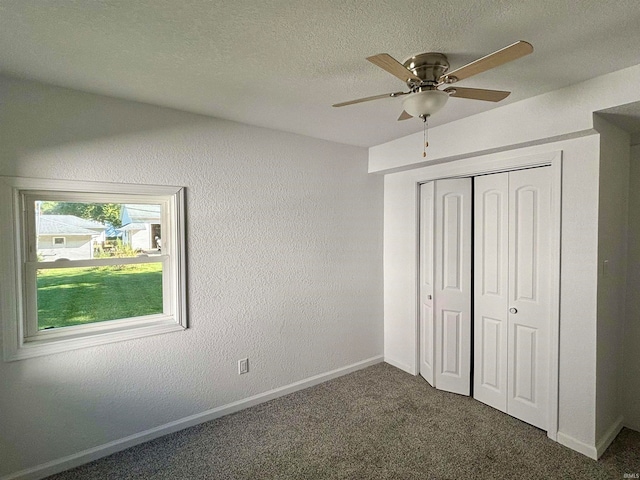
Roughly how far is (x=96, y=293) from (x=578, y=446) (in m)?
3.45

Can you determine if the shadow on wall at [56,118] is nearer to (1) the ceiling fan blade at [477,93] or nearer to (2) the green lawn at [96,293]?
(2) the green lawn at [96,293]

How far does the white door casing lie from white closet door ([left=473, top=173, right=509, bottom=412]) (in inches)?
16.1

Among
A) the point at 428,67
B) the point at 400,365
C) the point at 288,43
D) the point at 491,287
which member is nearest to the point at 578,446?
the point at 491,287

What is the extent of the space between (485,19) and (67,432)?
3250 millimetres

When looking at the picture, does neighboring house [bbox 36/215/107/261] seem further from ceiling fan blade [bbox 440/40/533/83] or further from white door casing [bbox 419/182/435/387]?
white door casing [bbox 419/182/435/387]

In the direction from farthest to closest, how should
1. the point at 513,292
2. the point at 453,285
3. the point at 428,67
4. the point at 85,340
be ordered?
the point at 453,285, the point at 513,292, the point at 85,340, the point at 428,67

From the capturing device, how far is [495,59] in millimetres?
1299

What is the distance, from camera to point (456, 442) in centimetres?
224

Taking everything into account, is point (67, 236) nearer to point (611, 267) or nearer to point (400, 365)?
point (400, 365)

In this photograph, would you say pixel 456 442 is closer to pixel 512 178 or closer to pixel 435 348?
pixel 435 348

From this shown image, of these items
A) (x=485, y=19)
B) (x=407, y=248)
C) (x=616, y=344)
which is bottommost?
(x=616, y=344)

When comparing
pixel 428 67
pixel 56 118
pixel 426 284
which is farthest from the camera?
pixel 426 284

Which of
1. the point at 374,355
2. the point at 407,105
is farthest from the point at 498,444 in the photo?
the point at 407,105

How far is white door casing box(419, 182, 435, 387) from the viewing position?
10.1 feet
